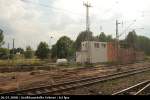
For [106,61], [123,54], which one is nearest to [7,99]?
[106,61]

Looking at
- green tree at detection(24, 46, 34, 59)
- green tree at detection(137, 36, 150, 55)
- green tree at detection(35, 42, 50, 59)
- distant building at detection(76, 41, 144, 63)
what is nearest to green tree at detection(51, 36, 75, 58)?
green tree at detection(35, 42, 50, 59)

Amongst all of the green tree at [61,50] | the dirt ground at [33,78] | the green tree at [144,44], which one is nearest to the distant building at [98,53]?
the green tree at [61,50]

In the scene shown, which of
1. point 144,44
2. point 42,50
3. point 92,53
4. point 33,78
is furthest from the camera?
point 144,44

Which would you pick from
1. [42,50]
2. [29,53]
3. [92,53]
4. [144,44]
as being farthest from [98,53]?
[144,44]

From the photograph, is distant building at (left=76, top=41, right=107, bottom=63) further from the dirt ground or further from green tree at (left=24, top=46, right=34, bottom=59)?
green tree at (left=24, top=46, right=34, bottom=59)

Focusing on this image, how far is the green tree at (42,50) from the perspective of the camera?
90062 millimetres

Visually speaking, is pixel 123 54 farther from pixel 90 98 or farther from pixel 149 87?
pixel 90 98

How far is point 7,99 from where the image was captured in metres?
9.38

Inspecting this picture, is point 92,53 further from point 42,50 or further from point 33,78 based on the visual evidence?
point 42,50

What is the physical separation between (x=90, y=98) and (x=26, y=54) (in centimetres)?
9289

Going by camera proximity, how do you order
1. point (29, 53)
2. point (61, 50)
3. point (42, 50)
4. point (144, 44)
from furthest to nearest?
1. point (144, 44)
2. point (29, 53)
3. point (61, 50)
4. point (42, 50)

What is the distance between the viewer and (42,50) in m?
90.8

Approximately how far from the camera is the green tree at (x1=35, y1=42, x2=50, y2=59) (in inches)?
3546

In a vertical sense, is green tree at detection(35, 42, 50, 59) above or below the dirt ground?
above
